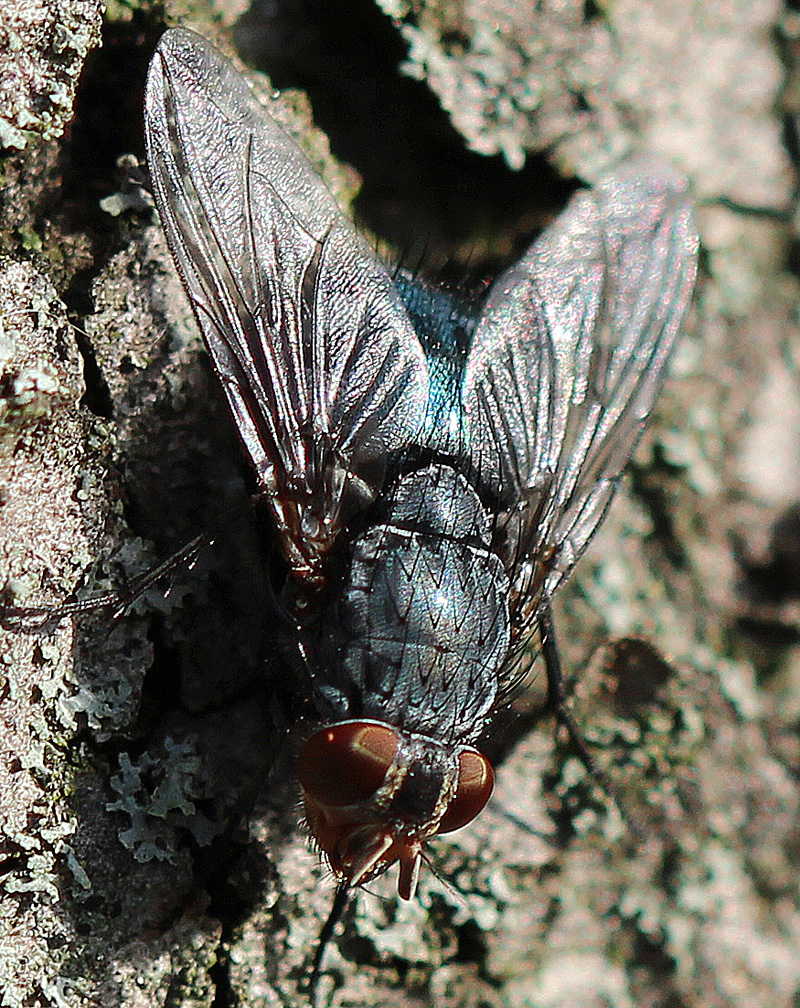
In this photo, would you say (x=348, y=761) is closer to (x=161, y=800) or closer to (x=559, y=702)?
(x=161, y=800)

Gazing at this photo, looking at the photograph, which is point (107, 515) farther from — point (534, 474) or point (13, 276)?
point (534, 474)

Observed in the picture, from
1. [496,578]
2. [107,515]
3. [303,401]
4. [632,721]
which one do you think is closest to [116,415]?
[107,515]

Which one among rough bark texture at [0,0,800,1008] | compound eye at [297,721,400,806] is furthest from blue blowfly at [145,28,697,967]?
rough bark texture at [0,0,800,1008]

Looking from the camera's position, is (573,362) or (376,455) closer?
(376,455)

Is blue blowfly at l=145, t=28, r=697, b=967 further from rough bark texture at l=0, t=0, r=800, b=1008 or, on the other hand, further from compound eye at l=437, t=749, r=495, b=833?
rough bark texture at l=0, t=0, r=800, b=1008

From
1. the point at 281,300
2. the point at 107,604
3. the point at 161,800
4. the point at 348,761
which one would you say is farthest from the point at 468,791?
the point at 281,300

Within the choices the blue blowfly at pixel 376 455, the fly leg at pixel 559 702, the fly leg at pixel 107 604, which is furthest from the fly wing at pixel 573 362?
the fly leg at pixel 107 604

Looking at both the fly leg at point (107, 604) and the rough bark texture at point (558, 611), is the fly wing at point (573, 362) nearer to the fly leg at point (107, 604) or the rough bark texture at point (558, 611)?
the rough bark texture at point (558, 611)
